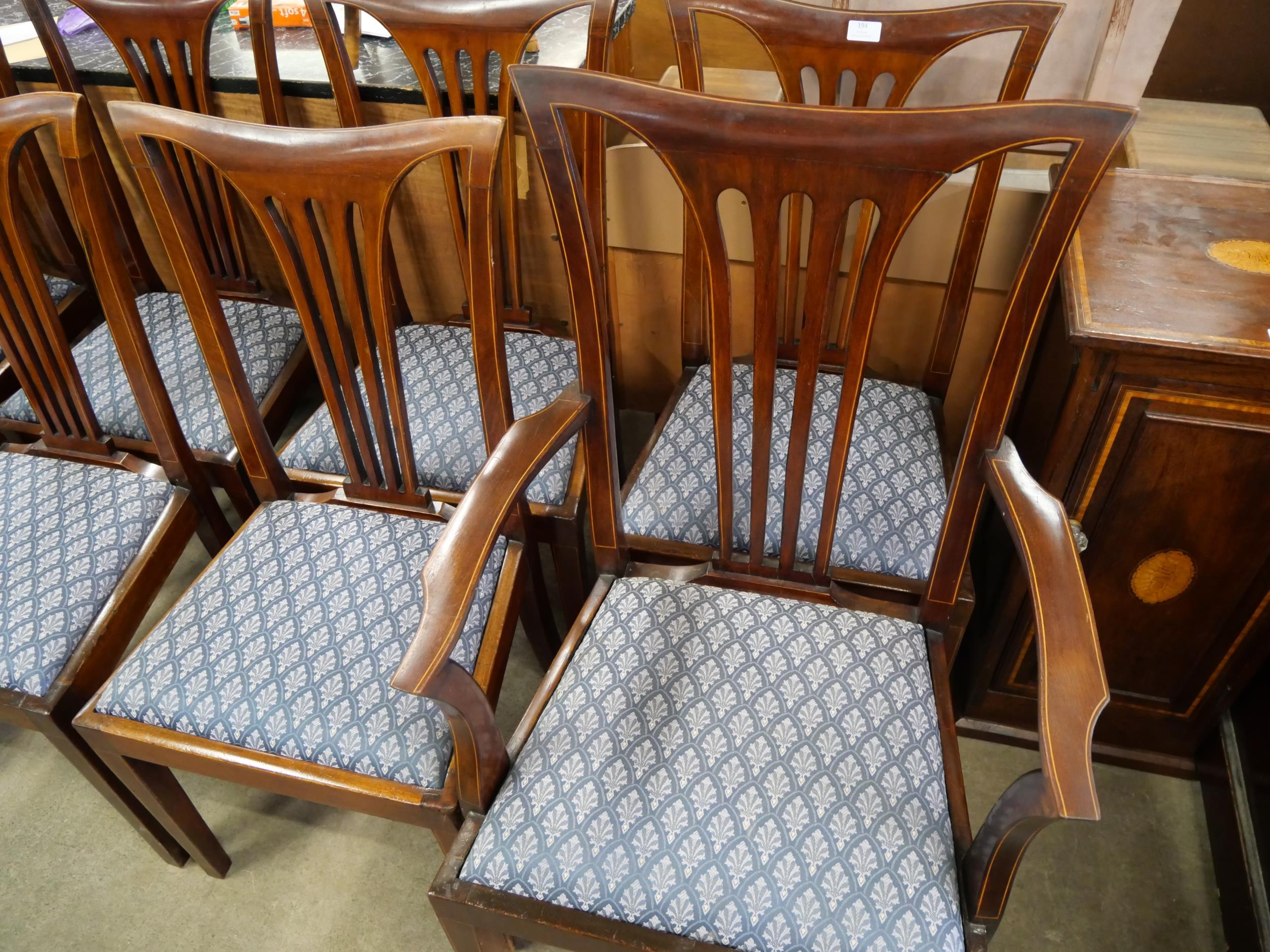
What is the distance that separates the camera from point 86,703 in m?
1.05

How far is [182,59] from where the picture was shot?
4.48 ft

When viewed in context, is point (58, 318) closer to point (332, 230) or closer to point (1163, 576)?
point (332, 230)

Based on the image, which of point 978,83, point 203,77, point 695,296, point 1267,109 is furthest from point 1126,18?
point 203,77

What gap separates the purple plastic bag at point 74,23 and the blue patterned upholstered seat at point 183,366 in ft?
1.81

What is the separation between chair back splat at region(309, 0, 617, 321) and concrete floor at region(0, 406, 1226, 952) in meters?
0.90

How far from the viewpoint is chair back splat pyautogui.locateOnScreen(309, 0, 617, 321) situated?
3.72ft

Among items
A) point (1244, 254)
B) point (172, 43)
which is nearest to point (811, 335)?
point (1244, 254)

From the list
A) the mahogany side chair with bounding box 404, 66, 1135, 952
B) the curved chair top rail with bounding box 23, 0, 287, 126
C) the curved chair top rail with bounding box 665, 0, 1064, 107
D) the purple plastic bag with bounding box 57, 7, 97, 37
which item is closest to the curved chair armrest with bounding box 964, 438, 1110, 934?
the mahogany side chair with bounding box 404, 66, 1135, 952

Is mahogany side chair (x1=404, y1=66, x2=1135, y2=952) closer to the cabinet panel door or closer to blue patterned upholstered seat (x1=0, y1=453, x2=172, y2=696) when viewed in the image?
the cabinet panel door

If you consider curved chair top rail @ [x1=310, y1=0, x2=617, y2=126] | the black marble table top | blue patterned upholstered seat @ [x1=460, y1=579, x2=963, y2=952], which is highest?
curved chair top rail @ [x1=310, y1=0, x2=617, y2=126]

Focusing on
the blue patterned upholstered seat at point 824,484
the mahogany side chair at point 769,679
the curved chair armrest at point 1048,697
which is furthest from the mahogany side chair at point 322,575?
the curved chair armrest at point 1048,697

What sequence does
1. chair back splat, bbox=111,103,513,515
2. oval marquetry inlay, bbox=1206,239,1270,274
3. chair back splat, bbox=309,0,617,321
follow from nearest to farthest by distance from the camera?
chair back splat, bbox=111,103,513,515, oval marquetry inlay, bbox=1206,239,1270,274, chair back splat, bbox=309,0,617,321

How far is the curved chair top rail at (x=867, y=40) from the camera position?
100cm

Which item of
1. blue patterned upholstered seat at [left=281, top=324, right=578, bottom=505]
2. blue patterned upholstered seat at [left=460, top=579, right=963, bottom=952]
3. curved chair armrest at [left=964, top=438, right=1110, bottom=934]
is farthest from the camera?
blue patterned upholstered seat at [left=281, top=324, right=578, bottom=505]
